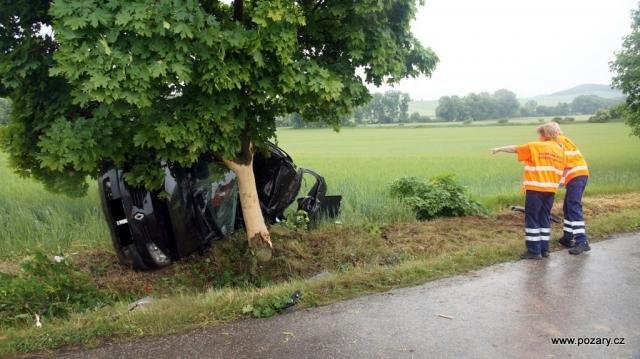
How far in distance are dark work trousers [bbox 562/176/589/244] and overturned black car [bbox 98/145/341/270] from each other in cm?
402

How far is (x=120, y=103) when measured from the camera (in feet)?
12.0

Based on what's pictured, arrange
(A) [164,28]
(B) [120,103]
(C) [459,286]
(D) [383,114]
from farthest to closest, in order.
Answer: (D) [383,114], (C) [459,286], (B) [120,103], (A) [164,28]

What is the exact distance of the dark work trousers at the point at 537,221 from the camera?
5.41m

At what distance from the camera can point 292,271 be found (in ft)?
17.6

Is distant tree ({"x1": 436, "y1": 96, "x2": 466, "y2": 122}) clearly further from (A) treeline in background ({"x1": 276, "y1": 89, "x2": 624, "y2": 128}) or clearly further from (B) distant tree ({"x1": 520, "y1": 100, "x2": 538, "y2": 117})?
(B) distant tree ({"x1": 520, "y1": 100, "x2": 538, "y2": 117})

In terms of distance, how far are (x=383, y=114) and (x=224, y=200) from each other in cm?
7751

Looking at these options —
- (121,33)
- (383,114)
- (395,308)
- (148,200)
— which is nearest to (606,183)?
(395,308)

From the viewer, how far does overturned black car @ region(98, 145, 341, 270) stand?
472 cm

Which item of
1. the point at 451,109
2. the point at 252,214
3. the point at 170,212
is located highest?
the point at 451,109

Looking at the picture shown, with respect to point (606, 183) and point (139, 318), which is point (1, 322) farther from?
point (606, 183)

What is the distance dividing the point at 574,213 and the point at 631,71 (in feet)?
34.9

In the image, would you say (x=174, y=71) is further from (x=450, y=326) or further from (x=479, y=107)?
(x=479, y=107)

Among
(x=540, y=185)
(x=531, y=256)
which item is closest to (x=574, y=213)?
(x=540, y=185)

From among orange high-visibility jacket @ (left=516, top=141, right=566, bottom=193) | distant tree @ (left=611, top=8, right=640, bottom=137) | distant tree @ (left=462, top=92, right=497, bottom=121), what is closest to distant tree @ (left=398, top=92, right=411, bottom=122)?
distant tree @ (left=462, top=92, right=497, bottom=121)
